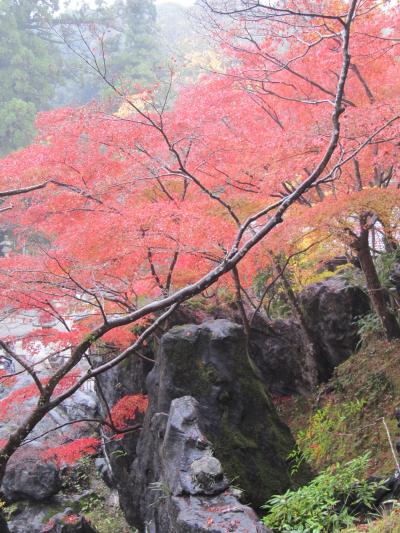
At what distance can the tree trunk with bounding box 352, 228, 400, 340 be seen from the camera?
31.1ft

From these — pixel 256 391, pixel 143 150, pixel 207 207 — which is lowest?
pixel 256 391

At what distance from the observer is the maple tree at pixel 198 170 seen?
849 centimetres

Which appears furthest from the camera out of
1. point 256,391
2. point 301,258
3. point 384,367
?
point 301,258

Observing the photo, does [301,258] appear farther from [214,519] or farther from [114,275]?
[214,519]

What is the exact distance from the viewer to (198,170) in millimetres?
10469

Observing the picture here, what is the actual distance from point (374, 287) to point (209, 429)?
4.97 metres

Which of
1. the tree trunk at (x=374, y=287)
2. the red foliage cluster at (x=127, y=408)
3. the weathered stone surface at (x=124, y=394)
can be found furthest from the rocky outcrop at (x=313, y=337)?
the weathered stone surface at (x=124, y=394)

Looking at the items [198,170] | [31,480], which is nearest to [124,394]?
[31,480]

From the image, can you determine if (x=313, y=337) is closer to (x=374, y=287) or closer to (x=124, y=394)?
(x=374, y=287)

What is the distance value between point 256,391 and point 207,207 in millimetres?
4504

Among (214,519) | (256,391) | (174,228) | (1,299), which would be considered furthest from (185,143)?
(214,519)

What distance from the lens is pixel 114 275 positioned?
9.60 metres

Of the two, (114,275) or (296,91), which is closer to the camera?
(114,275)

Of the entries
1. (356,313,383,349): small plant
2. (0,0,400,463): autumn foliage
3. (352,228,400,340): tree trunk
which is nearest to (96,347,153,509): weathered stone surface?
(0,0,400,463): autumn foliage
